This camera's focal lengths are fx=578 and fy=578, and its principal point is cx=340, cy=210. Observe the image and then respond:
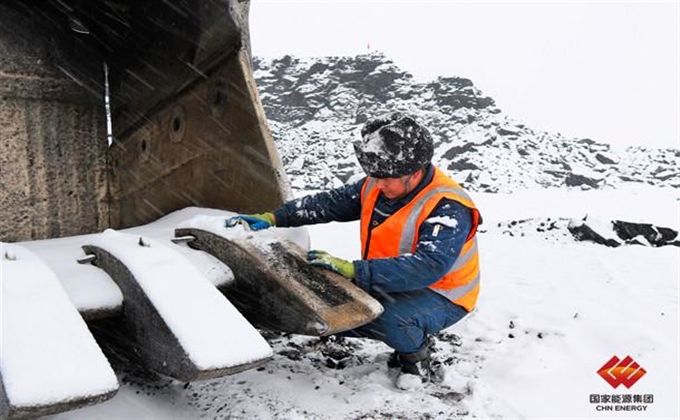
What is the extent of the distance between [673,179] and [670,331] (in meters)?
24.1

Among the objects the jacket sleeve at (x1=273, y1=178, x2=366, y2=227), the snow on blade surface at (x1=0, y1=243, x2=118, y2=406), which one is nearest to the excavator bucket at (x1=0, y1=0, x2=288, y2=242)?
the jacket sleeve at (x1=273, y1=178, x2=366, y2=227)

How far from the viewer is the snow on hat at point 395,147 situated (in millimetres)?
1902

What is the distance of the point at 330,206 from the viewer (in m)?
2.40

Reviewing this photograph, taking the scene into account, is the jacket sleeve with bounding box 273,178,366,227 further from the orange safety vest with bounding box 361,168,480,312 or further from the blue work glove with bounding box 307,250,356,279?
the blue work glove with bounding box 307,250,356,279

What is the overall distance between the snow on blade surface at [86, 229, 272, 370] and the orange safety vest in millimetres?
851

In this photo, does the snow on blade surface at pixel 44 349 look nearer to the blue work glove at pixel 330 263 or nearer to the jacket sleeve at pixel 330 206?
the blue work glove at pixel 330 263

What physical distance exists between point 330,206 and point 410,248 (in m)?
0.50

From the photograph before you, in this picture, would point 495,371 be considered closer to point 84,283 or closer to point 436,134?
point 84,283

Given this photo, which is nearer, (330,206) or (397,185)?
(397,185)

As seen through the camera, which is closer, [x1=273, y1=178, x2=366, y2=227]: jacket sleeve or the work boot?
the work boot

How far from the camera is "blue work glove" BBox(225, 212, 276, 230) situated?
6.79 ft

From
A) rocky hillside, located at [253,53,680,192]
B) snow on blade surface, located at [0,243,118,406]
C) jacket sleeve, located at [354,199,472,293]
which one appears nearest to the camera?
snow on blade surface, located at [0,243,118,406]

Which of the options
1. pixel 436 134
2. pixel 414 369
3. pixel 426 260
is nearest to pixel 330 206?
pixel 426 260

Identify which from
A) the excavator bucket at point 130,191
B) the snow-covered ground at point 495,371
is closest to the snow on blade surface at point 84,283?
the excavator bucket at point 130,191
